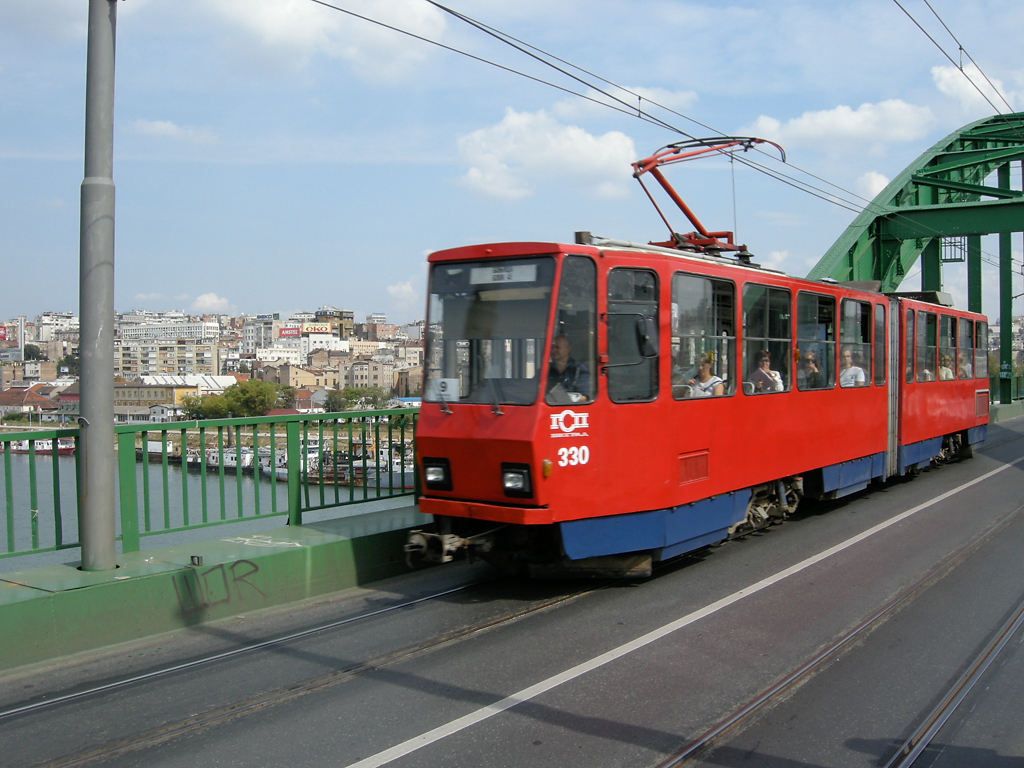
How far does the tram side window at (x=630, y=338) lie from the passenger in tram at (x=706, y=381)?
2.33 ft

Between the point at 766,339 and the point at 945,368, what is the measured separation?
843 centimetres

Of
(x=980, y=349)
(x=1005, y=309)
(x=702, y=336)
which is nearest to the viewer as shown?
(x=702, y=336)

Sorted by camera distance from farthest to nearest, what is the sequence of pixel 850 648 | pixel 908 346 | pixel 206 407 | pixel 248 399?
pixel 908 346 → pixel 248 399 → pixel 206 407 → pixel 850 648

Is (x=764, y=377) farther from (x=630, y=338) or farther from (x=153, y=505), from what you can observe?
(x=153, y=505)

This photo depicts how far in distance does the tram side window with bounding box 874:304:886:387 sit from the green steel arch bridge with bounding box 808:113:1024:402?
1053 centimetres

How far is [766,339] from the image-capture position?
9.51m

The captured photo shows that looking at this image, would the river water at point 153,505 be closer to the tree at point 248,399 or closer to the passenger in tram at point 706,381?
the tree at point 248,399

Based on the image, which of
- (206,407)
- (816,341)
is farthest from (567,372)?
(206,407)

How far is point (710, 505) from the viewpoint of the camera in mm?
8531

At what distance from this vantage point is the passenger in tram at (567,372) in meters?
7.10

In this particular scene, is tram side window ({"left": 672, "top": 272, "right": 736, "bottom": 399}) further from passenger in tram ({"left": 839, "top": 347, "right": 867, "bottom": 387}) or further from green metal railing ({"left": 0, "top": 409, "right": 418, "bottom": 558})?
passenger in tram ({"left": 839, "top": 347, "right": 867, "bottom": 387})

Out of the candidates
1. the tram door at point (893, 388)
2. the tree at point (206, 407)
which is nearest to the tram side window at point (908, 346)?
the tram door at point (893, 388)

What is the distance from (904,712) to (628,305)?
3.77 meters

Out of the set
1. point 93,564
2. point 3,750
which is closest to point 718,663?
point 3,750
